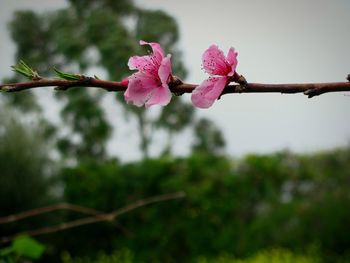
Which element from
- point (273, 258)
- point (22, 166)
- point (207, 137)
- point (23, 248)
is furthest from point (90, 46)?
point (23, 248)

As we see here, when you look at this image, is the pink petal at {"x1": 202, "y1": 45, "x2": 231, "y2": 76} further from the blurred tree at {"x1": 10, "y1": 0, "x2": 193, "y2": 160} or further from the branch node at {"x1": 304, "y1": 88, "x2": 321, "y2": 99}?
the blurred tree at {"x1": 10, "y1": 0, "x2": 193, "y2": 160}

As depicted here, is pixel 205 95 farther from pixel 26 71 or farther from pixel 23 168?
pixel 23 168

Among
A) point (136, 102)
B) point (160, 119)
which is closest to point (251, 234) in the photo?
point (136, 102)

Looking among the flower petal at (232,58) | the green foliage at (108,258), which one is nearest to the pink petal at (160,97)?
the flower petal at (232,58)

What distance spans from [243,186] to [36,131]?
4562 millimetres

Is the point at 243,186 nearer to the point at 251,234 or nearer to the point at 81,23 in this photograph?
the point at 251,234

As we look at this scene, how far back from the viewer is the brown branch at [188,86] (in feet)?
2.02

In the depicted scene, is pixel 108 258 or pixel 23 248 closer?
pixel 23 248

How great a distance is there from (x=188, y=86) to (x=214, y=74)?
0.09 m

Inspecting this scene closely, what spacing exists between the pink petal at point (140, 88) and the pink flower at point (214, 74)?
0.36 feet

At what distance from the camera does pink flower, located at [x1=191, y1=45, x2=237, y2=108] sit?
2.29ft

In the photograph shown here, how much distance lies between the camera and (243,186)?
339 inches

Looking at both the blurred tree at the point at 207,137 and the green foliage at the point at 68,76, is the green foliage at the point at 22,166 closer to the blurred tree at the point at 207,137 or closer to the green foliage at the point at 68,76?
the green foliage at the point at 68,76

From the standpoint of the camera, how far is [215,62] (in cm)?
79
